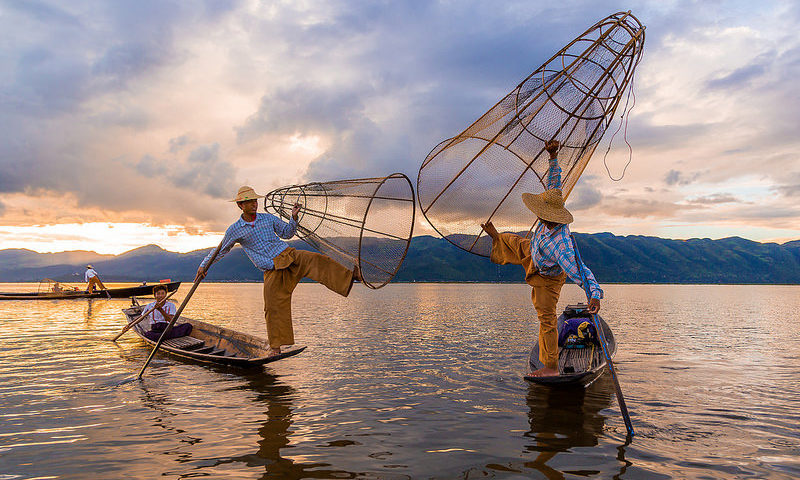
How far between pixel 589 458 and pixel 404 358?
27.5ft

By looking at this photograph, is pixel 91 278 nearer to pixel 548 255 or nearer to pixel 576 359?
pixel 576 359

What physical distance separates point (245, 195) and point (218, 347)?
6.03 m

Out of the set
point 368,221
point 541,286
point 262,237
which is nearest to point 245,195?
point 262,237

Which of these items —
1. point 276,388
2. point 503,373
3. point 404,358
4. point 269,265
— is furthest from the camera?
point 404,358

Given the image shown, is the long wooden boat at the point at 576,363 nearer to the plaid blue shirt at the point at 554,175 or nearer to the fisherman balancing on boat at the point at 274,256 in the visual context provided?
the plaid blue shirt at the point at 554,175

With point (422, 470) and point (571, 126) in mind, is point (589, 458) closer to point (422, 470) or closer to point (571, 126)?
point (422, 470)

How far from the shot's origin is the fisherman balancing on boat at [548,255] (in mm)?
7199

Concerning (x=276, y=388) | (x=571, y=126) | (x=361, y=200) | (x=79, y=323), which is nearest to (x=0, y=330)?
(x=79, y=323)

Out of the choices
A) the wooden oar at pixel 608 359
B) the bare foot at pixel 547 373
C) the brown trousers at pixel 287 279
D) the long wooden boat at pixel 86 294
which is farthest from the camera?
the long wooden boat at pixel 86 294

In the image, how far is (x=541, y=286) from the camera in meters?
7.92

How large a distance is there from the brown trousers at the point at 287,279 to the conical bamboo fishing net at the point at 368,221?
0.94ft

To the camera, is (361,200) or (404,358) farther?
(404,358)

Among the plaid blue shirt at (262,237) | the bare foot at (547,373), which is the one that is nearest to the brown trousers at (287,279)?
the plaid blue shirt at (262,237)

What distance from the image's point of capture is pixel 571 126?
802cm
